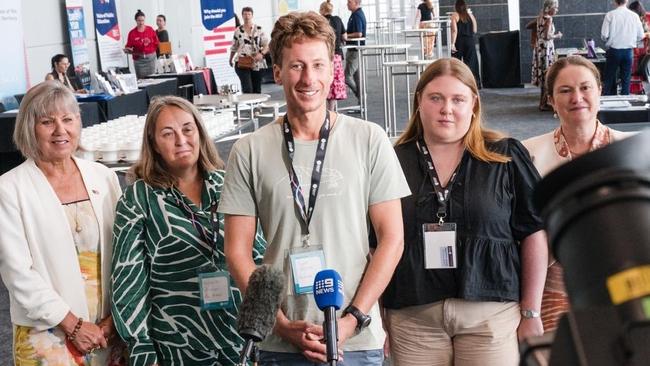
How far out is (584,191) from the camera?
0.54 meters

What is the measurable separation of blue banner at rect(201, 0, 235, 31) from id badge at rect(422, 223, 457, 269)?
1270 centimetres

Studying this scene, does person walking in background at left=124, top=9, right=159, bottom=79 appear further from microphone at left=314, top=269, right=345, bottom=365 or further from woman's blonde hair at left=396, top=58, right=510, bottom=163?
microphone at left=314, top=269, right=345, bottom=365

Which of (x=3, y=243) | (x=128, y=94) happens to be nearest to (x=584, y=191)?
(x=3, y=243)

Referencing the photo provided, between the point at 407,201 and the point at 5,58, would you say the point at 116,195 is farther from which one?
the point at 5,58

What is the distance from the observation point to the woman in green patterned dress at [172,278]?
251cm

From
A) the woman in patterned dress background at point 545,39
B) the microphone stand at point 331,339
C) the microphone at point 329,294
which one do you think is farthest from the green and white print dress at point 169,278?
the woman in patterned dress background at point 545,39

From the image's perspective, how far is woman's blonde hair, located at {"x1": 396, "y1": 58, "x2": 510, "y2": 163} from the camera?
8.13ft

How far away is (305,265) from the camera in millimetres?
2123

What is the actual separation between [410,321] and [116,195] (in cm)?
99

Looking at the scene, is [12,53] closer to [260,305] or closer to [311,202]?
[311,202]

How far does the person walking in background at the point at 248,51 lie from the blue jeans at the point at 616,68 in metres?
4.88

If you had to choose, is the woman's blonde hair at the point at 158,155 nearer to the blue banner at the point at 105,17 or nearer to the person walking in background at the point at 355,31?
the person walking in background at the point at 355,31

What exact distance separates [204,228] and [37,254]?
52 centimetres

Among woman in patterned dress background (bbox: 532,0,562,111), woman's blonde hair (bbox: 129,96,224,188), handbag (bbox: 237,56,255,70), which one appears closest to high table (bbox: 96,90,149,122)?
handbag (bbox: 237,56,255,70)
